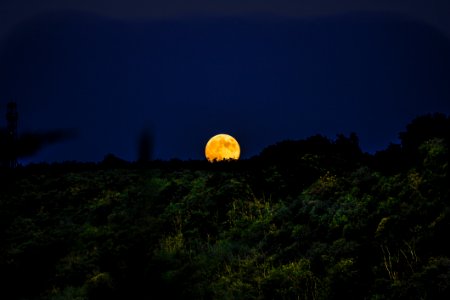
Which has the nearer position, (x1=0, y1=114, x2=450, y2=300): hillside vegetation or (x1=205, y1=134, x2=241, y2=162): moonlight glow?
(x1=0, y1=114, x2=450, y2=300): hillside vegetation

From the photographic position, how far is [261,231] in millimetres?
16312

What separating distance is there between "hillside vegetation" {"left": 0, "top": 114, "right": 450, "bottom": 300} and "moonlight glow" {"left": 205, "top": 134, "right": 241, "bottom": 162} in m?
5.28

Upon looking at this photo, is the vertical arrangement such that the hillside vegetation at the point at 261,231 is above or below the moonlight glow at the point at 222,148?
below

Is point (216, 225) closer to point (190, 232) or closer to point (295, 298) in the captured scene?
point (190, 232)

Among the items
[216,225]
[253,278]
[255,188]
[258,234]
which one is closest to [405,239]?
[253,278]

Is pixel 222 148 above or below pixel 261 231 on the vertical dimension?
above

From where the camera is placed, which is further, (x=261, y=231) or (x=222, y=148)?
(x=222, y=148)

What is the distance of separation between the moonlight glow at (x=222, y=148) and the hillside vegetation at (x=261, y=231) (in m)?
5.28

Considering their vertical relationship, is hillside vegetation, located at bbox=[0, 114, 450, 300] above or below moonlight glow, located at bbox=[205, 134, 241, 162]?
below

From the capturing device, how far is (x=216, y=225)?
725 inches

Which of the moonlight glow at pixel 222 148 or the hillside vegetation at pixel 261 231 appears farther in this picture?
the moonlight glow at pixel 222 148

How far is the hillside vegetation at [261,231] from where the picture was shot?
11.3 metres

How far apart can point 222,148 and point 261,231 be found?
51.2 ft

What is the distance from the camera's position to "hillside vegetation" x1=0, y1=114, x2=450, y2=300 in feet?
37.0
